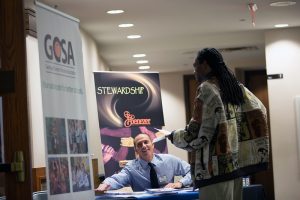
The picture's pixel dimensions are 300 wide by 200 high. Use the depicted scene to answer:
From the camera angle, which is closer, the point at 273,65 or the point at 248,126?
the point at 248,126

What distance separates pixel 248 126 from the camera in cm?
392

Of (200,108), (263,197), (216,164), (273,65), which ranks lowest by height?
(263,197)

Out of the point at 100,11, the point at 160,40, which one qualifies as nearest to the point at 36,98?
the point at 100,11

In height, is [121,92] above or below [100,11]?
below

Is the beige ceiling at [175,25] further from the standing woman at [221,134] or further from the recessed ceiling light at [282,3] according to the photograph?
the standing woman at [221,134]

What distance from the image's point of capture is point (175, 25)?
987 centimetres

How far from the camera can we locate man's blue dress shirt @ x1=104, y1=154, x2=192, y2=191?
562cm

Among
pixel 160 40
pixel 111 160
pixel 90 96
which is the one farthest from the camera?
pixel 160 40

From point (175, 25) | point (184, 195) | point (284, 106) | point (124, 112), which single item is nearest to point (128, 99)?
point (124, 112)

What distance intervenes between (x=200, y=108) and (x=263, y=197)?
1.52 m

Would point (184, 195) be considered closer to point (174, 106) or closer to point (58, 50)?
point (58, 50)

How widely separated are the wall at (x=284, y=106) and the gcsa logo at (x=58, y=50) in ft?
24.1

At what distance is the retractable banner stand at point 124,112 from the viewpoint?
6.51m

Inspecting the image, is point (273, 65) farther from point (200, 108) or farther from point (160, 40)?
point (200, 108)
